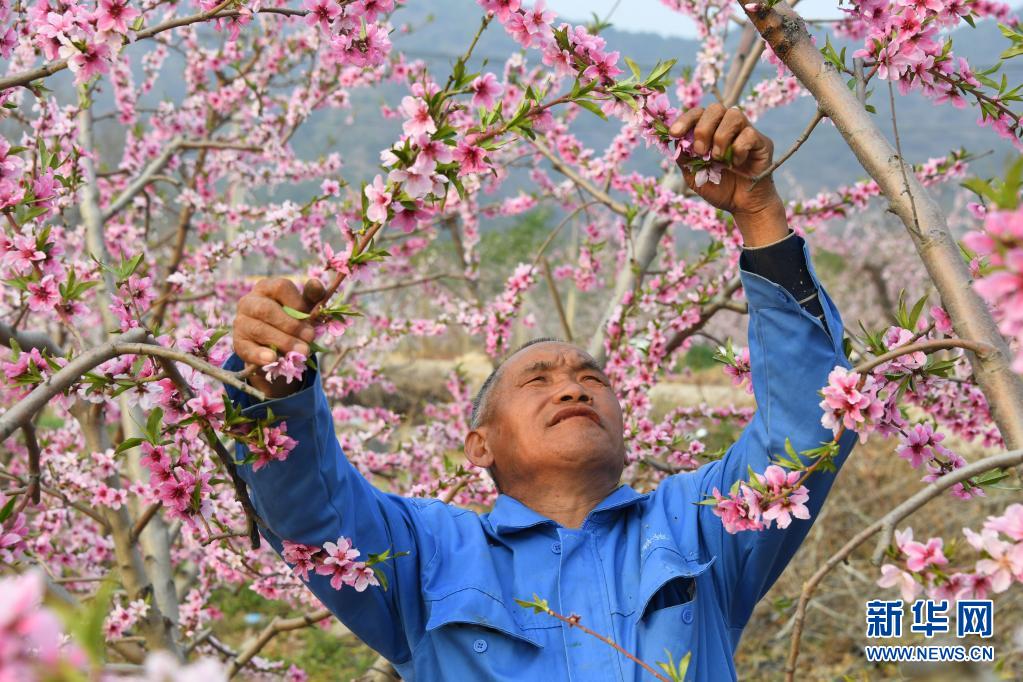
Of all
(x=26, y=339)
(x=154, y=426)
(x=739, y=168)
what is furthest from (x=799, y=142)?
(x=26, y=339)

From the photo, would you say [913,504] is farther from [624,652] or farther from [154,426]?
[154,426]

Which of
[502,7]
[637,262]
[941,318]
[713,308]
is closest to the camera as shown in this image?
[941,318]

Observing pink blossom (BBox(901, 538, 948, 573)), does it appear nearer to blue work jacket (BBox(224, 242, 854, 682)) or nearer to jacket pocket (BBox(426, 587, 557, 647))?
blue work jacket (BBox(224, 242, 854, 682))

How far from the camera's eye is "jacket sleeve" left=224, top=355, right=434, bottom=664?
1.82m

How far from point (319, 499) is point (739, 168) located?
110 cm

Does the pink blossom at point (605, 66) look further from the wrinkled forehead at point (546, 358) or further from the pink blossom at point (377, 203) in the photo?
the wrinkled forehead at point (546, 358)

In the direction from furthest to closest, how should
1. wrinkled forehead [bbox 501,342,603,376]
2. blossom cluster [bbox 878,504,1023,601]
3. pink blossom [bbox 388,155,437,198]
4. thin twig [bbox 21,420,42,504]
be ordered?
wrinkled forehead [bbox 501,342,603,376] < thin twig [bbox 21,420,42,504] < pink blossom [bbox 388,155,437,198] < blossom cluster [bbox 878,504,1023,601]

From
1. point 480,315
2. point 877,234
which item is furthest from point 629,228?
point 877,234

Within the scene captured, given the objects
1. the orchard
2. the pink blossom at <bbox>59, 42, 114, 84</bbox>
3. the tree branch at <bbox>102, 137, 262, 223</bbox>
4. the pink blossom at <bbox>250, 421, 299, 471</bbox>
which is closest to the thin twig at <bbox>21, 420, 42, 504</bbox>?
the orchard

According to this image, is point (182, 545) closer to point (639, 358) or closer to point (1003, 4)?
point (639, 358)

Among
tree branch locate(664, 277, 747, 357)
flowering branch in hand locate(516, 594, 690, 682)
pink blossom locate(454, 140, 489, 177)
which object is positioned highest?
tree branch locate(664, 277, 747, 357)

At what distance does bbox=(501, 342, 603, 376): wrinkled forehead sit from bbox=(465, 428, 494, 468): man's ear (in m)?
0.20

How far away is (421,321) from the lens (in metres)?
5.27

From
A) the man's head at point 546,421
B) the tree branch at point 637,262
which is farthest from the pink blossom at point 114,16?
the tree branch at point 637,262
